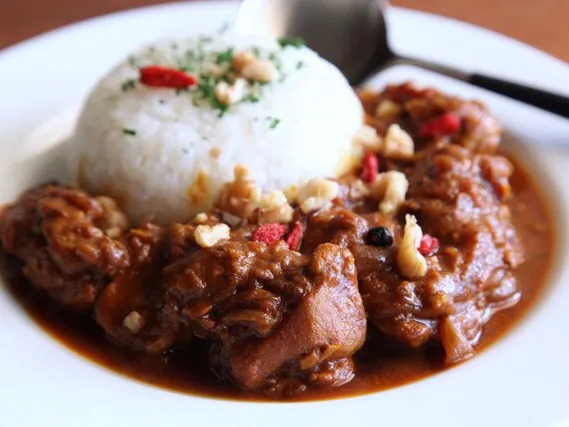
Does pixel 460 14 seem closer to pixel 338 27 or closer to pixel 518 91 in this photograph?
pixel 338 27

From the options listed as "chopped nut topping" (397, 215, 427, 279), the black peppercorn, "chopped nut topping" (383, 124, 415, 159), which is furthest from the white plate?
"chopped nut topping" (383, 124, 415, 159)

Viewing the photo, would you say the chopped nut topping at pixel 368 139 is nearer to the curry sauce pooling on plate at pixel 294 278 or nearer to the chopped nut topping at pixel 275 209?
the curry sauce pooling on plate at pixel 294 278

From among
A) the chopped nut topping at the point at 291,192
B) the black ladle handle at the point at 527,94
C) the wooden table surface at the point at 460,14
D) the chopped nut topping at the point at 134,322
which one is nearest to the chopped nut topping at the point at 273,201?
the chopped nut topping at the point at 291,192

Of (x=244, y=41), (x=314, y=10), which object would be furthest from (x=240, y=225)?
(x=314, y=10)

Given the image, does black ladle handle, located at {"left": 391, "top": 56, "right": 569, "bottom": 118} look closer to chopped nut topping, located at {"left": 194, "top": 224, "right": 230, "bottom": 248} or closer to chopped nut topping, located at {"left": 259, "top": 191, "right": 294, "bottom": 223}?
chopped nut topping, located at {"left": 259, "top": 191, "right": 294, "bottom": 223}

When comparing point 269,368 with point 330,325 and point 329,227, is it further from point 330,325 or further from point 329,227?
point 329,227

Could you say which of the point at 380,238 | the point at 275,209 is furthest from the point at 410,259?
the point at 275,209

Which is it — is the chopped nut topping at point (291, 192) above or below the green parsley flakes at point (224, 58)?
below
